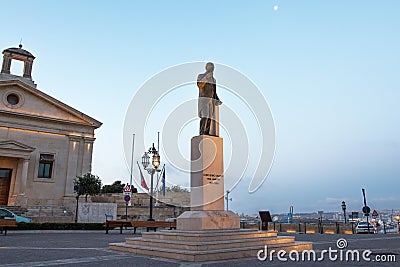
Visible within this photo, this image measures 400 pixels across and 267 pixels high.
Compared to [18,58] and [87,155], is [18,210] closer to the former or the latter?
[87,155]

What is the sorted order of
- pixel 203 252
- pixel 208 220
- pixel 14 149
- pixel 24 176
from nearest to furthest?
pixel 203 252 → pixel 208 220 → pixel 14 149 → pixel 24 176

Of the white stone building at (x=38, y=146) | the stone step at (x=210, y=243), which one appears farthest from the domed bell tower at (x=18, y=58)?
the stone step at (x=210, y=243)

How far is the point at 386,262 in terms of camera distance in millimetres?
8336

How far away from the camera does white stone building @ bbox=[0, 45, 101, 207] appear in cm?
3619

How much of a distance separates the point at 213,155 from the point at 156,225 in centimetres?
981

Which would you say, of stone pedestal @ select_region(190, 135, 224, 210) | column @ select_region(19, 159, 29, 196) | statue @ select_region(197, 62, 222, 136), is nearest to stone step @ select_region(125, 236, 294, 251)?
stone pedestal @ select_region(190, 135, 224, 210)

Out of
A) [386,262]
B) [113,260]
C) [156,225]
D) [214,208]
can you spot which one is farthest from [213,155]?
[156,225]

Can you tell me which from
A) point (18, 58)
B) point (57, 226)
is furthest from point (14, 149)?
point (57, 226)

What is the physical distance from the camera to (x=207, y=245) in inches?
367

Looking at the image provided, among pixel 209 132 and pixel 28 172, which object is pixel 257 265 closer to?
pixel 209 132

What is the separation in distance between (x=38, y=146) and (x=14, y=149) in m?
2.91

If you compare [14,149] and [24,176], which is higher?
→ [14,149]

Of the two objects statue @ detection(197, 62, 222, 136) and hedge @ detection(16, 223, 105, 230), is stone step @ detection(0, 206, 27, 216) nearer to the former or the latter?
hedge @ detection(16, 223, 105, 230)

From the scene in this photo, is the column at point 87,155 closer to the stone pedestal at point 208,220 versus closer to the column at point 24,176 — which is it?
the column at point 24,176
